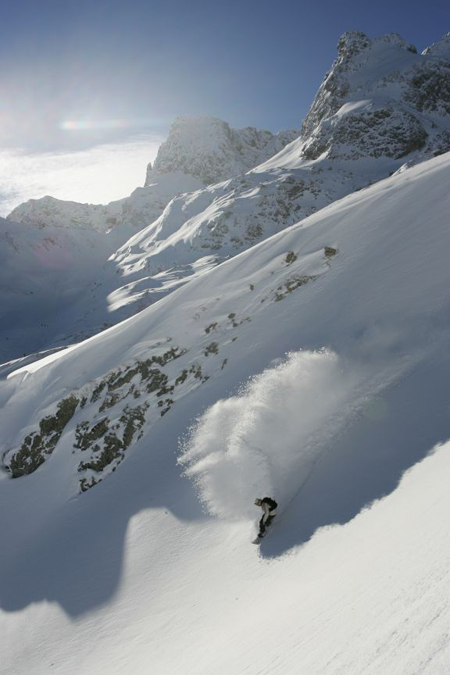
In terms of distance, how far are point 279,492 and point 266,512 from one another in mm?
1060

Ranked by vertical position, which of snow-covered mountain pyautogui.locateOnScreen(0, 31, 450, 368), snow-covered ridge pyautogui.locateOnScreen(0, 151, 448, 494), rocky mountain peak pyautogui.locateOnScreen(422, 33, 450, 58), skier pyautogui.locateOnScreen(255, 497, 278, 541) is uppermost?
rocky mountain peak pyautogui.locateOnScreen(422, 33, 450, 58)

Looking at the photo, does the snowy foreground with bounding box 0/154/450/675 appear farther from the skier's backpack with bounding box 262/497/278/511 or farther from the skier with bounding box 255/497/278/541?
the skier's backpack with bounding box 262/497/278/511

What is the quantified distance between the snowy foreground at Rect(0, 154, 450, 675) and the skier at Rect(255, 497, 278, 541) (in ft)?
0.70

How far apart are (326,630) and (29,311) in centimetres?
7769

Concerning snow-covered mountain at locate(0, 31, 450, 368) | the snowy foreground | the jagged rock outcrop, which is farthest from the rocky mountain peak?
the snowy foreground

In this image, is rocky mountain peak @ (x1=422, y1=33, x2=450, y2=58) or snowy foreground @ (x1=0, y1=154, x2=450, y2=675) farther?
rocky mountain peak @ (x1=422, y1=33, x2=450, y2=58)

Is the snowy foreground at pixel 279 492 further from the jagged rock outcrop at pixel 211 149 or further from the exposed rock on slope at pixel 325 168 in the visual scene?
the jagged rock outcrop at pixel 211 149

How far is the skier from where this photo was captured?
7621mm

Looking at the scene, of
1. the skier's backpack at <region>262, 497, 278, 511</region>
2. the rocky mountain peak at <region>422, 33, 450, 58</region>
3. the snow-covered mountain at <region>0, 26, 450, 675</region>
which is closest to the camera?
the snow-covered mountain at <region>0, 26, 450, 675</region>

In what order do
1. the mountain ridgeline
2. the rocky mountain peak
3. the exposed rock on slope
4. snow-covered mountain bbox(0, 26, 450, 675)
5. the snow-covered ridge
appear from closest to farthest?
snow-covered mountain bbox(0, 26, 450, 675)
the snow-covered ridge
the mountain ridgeline
the exposed rock on slope
the rocky mountain peak

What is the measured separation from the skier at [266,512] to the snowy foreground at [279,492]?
0.21 meters

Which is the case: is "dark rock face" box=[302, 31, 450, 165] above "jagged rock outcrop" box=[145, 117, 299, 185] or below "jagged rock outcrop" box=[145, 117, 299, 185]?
Result: below

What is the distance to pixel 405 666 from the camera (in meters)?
2.29

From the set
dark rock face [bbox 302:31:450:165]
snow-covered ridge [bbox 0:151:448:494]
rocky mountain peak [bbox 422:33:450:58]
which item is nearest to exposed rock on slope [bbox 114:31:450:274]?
dark rock face [bbox 302:31:450:165]
